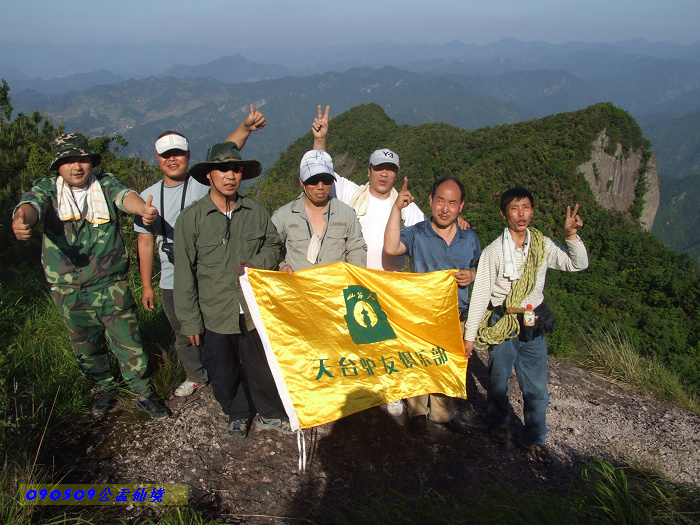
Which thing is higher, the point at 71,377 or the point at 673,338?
the point at 71,377

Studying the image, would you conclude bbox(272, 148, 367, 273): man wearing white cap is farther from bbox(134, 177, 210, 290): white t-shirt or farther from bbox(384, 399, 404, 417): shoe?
bbox(384, 399, 404, 417): shoe

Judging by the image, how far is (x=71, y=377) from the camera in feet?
12.9

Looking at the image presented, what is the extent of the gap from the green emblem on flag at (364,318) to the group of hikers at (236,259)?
0.41m

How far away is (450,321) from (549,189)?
42.8 meters

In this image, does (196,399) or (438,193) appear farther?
(196,399)

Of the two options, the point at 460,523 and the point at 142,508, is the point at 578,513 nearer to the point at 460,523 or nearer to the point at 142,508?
the point at 460,523

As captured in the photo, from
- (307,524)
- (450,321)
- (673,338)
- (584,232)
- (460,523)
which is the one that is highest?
(450,321)

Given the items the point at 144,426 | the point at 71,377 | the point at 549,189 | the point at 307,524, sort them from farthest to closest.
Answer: the point at 549,189 < the point at 71,377 < the point at 144,426 < the point at 307,524

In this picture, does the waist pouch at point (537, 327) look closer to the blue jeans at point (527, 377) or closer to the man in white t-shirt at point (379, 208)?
the blue jeans at point (527, 377)

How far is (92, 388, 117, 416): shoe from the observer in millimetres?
3711

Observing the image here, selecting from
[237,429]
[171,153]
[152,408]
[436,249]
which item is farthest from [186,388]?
[436,249]

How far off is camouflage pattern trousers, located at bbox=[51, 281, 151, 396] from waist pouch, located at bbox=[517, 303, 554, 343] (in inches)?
125

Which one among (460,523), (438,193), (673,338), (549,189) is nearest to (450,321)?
(438,193)

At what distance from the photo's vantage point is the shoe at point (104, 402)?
3.71 meters
